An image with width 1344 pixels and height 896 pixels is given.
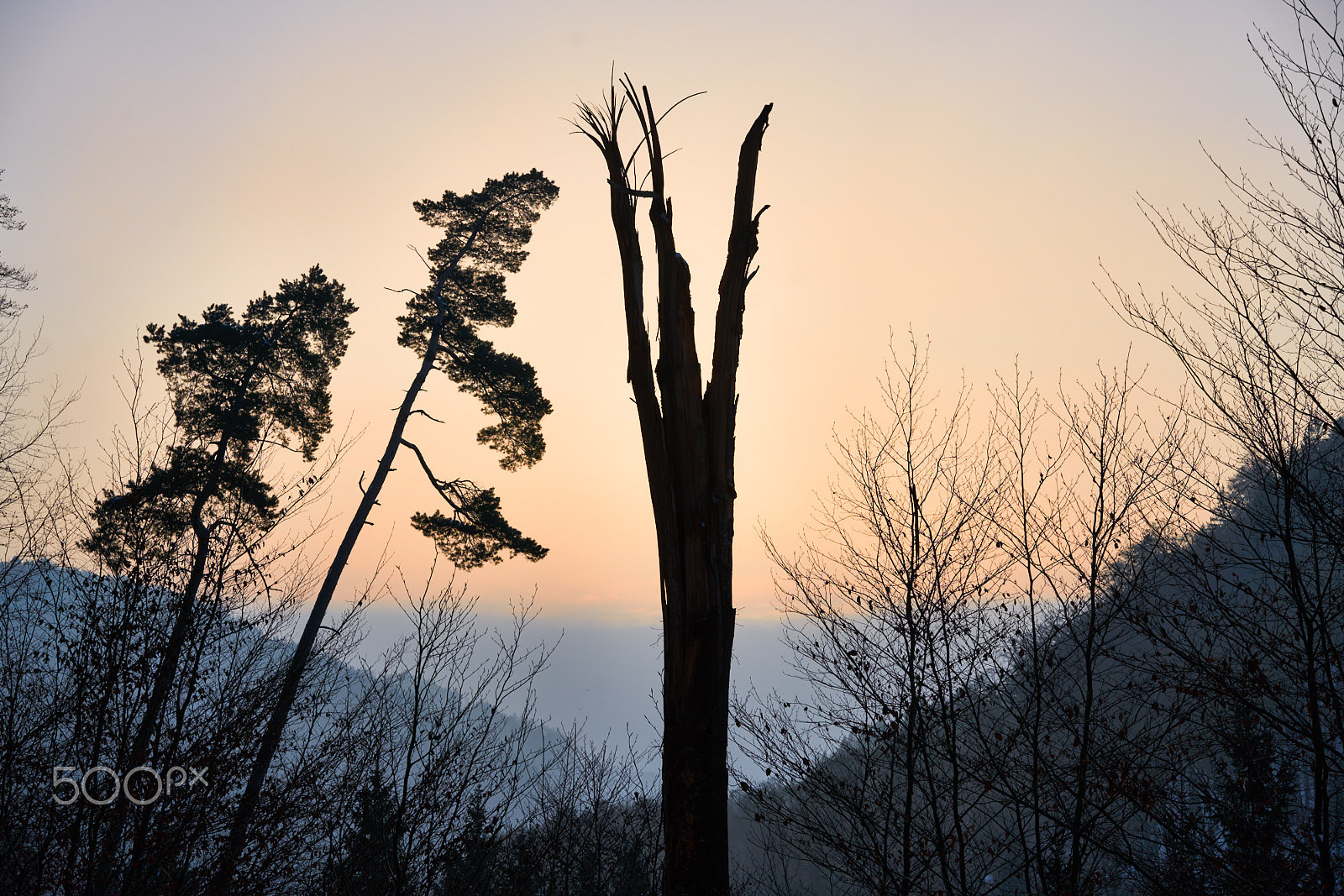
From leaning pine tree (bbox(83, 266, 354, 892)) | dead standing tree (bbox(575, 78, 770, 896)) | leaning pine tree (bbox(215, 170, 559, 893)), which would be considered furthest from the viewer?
leaning pine tree (bbox(215, 170, 559, 893))

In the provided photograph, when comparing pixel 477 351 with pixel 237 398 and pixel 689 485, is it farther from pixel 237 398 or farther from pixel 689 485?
pixel 689 485

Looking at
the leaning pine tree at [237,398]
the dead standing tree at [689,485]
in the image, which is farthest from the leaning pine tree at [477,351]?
the dead standing tree at [689,485]

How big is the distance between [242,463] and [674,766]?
36.5ft

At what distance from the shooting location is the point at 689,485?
353 cm

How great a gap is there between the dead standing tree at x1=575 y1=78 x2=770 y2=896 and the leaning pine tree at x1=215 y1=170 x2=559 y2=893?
9742mm

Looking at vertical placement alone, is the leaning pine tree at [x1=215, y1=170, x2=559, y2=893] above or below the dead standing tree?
above

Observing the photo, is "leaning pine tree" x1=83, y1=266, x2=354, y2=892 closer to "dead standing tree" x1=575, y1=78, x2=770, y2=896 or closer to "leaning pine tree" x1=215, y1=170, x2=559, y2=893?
"leaning pine tree" x1=215, y1=170, x2=559, y2=893

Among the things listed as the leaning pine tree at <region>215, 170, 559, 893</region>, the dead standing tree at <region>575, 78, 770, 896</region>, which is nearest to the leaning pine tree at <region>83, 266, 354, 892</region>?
the leaning pine tree at <region>215, 170, 559, 893</region>

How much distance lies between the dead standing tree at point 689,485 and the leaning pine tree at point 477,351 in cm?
974

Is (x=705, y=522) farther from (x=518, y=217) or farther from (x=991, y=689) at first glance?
(x=518, y=217)

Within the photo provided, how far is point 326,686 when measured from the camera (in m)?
12.1

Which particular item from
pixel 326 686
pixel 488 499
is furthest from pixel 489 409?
pixel 326 686

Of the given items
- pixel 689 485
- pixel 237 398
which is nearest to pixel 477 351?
pixel 237 398

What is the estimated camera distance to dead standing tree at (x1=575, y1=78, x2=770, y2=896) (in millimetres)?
3287
